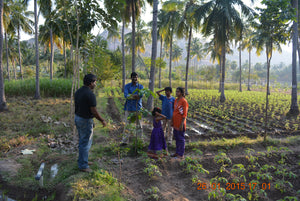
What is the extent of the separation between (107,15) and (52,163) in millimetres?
4270

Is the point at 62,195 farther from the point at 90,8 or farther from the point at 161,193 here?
the point at 90,8

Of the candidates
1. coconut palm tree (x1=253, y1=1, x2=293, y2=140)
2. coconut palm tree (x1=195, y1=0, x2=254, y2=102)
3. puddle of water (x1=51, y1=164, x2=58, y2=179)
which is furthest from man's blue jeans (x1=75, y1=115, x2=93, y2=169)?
coconut palm tree (x1=195, y1=0, x2=254, y2=102)

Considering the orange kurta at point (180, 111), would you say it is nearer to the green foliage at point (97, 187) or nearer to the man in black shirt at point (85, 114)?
the man in black shirt at point (85, 114)

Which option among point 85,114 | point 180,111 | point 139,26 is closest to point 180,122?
point 180,111

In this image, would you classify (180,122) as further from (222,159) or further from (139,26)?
(139,26)

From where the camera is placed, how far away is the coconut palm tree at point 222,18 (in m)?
15.4

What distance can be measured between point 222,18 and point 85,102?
15.3 m

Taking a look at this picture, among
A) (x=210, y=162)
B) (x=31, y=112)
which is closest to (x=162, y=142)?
(x=210, y=162)

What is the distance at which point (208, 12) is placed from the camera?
16.5 meters

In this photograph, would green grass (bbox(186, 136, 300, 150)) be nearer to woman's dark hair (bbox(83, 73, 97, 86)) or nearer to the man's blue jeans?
the man's blue jeans

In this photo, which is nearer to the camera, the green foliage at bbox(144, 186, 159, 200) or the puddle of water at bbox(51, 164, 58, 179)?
the green foliage at bbox(144, 186, 159, 200)

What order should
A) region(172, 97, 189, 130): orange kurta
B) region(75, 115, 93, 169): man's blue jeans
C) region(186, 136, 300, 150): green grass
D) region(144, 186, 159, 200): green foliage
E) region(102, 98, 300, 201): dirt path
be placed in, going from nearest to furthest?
region(144, 186, 159, 200): green foliage < region(102, 98, 300, 201): dirt path < region(75, 115, 93, 169): man's blue jeans < region(172, 97, 189, 130): orange kurta < region(186, 136, 300, 150): green grass

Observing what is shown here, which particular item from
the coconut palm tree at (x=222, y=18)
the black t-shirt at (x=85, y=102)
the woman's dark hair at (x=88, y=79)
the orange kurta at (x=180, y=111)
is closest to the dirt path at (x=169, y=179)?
the orange kurta at (x=180, y=111)

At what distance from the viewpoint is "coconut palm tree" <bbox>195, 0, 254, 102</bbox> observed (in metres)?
15.4
